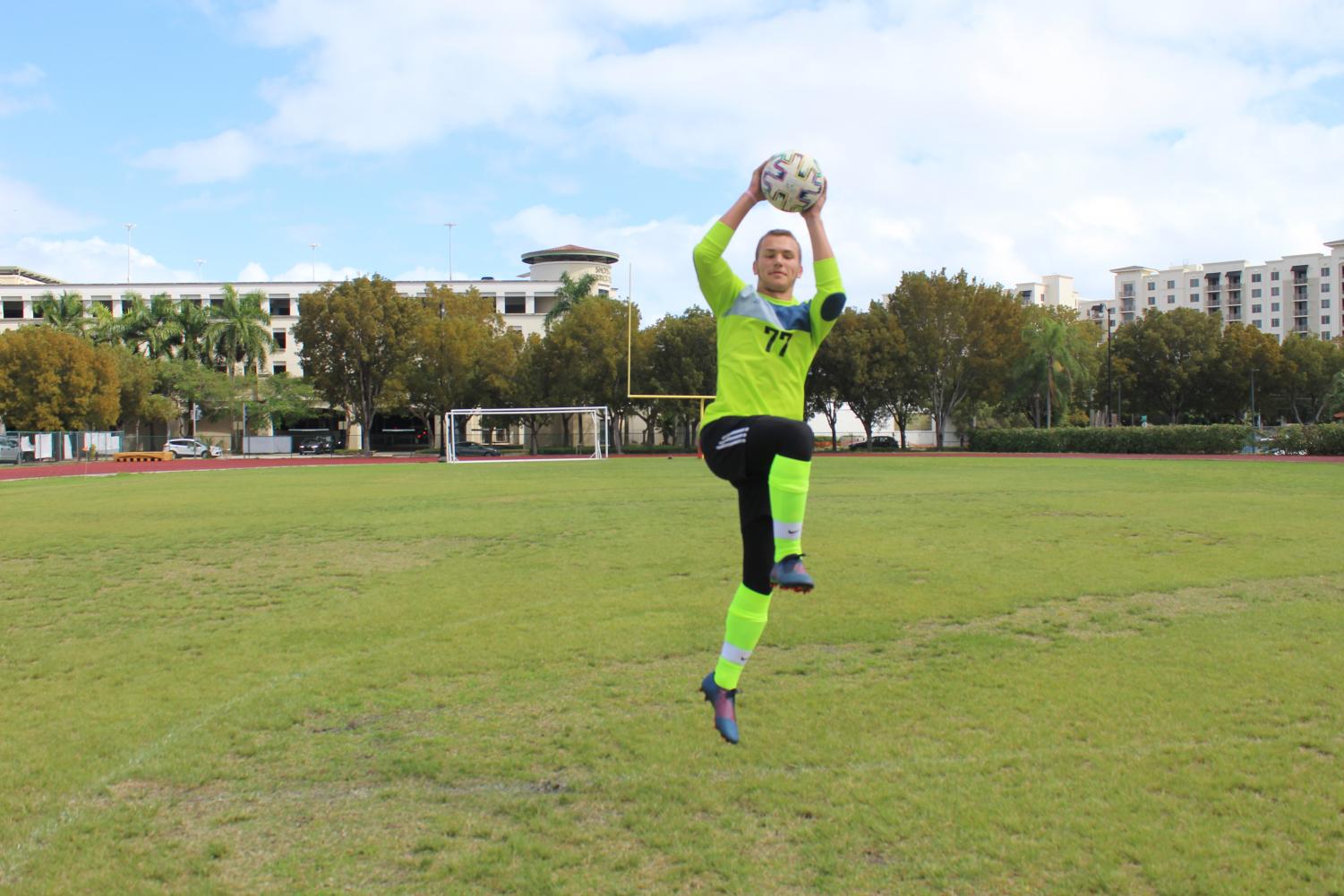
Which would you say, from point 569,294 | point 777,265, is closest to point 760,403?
point 777,265

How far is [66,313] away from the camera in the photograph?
76.7 meters

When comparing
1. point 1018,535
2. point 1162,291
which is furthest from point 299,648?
point 1162,291

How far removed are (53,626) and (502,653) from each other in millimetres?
4455

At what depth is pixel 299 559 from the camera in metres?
12.7

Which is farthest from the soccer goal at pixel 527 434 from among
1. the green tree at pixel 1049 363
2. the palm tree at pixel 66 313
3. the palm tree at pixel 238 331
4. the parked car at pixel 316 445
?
the palm tree at pixel 66 313

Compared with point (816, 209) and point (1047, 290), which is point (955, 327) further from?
point (1047, 290)

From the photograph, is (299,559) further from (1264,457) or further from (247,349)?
(247,349)

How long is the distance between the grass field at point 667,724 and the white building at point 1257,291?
494 ft

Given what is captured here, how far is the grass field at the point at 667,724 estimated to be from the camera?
3848mm

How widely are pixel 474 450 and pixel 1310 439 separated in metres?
46.2

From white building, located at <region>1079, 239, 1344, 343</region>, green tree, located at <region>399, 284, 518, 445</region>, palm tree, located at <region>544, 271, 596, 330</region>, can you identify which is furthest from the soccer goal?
white building, located at <region>1079, 239, 1344, 343</region>

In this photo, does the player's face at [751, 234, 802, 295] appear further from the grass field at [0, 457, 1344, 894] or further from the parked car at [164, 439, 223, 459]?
the parked car at [164, 439, 223, 459]

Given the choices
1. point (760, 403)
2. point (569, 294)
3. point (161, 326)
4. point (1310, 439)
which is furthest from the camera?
point (161, 326)

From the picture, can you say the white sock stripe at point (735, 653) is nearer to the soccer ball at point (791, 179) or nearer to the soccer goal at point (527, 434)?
the soccer ball at point (791, 179)
